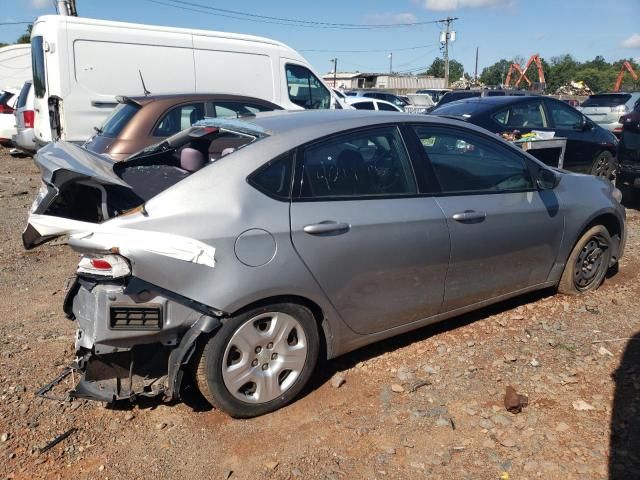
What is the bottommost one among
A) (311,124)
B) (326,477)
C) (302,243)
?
(326,477)

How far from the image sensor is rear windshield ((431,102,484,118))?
797 centimetres

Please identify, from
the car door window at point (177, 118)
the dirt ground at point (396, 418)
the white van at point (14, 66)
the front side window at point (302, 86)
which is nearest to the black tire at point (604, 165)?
the front side window at point (302, 86)

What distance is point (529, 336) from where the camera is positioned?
4.05m

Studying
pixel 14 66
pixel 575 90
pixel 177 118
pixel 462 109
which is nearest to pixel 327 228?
pixel 177 118

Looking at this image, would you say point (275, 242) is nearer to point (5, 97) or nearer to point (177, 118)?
point (177, 118)

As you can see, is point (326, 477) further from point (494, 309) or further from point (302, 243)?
point (494, 309)

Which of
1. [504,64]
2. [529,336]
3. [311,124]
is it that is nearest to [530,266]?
[529,336]

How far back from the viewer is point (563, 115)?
8.85m

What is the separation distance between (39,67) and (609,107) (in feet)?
44.9

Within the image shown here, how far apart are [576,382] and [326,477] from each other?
173 centimetres

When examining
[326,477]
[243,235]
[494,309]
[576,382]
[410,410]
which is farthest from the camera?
[494,309]

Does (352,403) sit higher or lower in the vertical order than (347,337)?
lower

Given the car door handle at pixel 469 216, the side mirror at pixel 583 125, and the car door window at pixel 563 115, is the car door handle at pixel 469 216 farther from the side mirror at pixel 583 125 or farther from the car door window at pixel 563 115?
the side mirror at pixel 583 125

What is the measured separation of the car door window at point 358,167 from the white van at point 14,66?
900 inches
